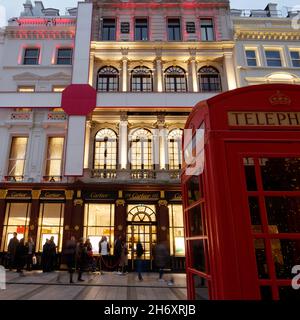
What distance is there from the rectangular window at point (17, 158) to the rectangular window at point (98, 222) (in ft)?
16.3

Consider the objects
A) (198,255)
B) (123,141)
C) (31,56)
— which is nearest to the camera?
(198,255)

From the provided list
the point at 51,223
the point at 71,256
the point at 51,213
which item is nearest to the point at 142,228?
the point at 51,223

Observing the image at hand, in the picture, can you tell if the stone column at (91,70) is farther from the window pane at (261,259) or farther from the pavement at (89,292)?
the window pane at (261,259)

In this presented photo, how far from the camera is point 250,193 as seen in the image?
2287 mm

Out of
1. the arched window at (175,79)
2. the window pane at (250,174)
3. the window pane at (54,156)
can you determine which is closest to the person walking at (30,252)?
the window pane at (54,156)

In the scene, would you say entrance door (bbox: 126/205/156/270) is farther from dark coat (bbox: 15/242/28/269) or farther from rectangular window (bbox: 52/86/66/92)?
rectangular window (bbox: 52/86/66/92)

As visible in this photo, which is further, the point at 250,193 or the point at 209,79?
the point at 209,79

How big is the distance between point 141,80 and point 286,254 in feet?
59.1

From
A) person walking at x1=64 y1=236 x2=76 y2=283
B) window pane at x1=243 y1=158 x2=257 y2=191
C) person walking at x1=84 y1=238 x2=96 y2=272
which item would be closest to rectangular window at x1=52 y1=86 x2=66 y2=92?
person walking at x1=84 y1=238 x2=96 y2=272

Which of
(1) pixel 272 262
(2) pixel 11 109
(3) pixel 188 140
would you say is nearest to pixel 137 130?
(2) pixel 11 109

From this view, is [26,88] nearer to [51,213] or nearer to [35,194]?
[35,194]

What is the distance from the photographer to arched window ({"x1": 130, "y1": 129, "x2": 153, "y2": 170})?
1734 centimetres

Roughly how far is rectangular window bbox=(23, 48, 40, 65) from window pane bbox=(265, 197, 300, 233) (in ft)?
69.0

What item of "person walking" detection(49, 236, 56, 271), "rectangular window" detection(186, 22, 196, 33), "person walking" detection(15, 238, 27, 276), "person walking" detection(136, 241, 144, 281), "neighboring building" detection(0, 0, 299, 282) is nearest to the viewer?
"person walking" detection(136, 241, 144, 281)
